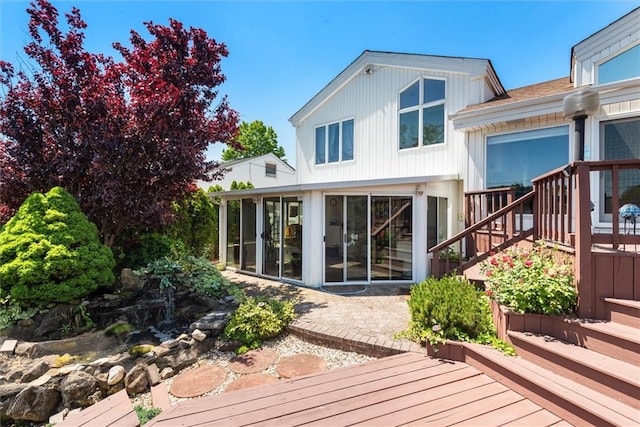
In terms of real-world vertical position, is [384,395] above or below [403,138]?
below

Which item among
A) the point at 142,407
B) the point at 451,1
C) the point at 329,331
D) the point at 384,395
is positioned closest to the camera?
the point at 384,395

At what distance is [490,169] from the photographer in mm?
7094

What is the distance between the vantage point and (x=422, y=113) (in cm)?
853

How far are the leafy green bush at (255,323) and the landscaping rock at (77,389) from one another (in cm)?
168

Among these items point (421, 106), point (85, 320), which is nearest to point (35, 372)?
point (85, 320)

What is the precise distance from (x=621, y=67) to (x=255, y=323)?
8575mm

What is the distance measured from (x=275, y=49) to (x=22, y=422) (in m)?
8.27

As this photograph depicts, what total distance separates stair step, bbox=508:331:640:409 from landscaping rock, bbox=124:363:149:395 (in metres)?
4.49

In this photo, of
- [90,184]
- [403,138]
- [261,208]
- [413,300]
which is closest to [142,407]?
[413,300]

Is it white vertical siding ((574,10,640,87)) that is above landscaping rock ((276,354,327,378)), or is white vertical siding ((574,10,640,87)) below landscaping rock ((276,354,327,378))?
above

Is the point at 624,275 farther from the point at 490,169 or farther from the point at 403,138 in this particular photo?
the point at 403,138

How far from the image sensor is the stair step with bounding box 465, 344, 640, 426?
230 cm

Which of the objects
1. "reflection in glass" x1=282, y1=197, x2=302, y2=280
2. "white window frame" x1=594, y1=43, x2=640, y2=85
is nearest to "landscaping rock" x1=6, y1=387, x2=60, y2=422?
"reflection in glass" x1=282, y1=197, x2=302, y2=280

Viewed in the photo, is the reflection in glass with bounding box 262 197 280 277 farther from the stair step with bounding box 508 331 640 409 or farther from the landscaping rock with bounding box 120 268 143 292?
the stair step with bounding box 508 331 640 409
